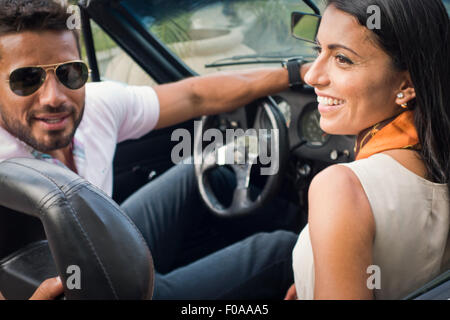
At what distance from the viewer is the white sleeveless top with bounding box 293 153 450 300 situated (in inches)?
48.5

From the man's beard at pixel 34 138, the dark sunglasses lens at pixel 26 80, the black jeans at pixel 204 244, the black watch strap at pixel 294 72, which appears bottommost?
the black jeans at pixel 204 244

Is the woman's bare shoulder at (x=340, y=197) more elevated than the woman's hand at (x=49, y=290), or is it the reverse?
the woman's bare shoulder at (x=340, y=197)

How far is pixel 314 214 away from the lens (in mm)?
1204

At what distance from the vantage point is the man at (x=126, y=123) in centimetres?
156

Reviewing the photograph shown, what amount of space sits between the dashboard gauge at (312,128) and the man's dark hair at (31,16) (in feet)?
4.08

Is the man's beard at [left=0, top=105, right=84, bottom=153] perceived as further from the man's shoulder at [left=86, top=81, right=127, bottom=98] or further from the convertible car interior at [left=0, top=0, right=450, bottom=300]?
the convertible car interior at [left=0, top=0, right=450, bottom=300]

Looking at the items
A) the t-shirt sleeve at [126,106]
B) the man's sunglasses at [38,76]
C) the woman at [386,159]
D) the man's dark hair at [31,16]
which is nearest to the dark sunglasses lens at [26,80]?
the man's sunglasses at [38,76]

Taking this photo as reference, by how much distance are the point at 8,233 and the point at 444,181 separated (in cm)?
105

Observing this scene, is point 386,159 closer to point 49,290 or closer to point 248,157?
point 49,290

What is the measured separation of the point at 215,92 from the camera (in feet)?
8.13

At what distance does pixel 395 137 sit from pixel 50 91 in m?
1.05

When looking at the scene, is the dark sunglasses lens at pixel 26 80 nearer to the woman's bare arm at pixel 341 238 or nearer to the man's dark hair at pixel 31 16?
the man's dark hair at pixel 31 16

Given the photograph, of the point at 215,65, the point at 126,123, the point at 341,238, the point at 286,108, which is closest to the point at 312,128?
the point at 286,108

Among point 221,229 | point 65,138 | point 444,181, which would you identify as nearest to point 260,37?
point 221,229
